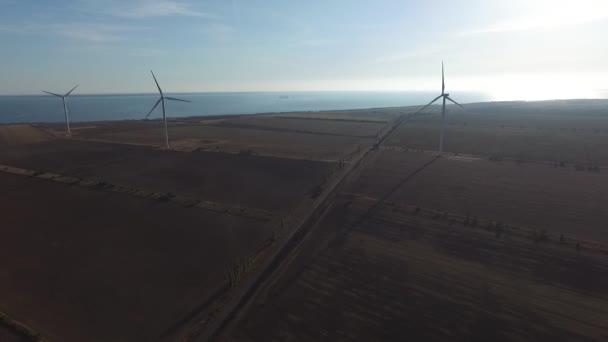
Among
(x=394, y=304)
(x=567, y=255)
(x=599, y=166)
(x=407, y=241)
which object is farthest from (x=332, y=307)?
(x=599, y=166)

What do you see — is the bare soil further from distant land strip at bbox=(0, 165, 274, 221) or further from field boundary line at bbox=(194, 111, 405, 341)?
distant land strip at bbox=(0, 165, 274, 221)

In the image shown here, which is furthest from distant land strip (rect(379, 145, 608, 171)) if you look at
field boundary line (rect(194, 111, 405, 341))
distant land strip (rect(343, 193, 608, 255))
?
distant land strip (rect(343, 193, 608, 255))

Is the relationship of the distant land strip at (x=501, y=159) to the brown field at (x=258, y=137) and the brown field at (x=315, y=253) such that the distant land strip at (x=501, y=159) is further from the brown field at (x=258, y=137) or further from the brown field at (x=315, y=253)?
the brown field at (x=258, y=137)

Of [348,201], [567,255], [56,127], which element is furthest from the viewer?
[56,127]

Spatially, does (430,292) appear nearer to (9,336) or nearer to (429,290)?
(429,290)

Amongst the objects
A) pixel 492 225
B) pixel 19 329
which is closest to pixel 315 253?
pixel 492 225

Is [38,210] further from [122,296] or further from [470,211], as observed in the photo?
[470,211]

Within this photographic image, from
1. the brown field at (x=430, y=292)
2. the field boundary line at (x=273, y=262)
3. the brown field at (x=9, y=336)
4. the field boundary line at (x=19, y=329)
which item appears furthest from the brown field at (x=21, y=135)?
the brown field at (x=430, y=292)
